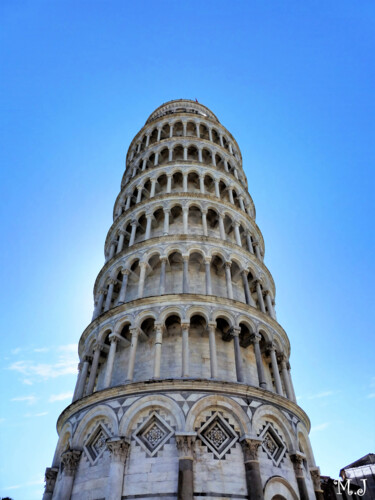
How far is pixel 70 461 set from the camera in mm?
13781

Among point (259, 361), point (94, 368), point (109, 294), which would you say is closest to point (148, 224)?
point (109, 294)

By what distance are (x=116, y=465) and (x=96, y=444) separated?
6.04ft

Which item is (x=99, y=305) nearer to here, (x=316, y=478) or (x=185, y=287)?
(x=185, y=287)

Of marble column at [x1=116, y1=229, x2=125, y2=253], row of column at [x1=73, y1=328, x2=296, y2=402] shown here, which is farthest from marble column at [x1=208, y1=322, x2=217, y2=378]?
marble column at [x1=116, y1=229, x2=125, y2=253]

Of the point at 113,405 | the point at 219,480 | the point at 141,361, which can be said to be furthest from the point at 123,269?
the point at 219,480

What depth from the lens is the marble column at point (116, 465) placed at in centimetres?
1194

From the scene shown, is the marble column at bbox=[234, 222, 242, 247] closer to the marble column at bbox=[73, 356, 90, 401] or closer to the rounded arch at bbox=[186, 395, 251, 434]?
the rounded arch at bbox=[186, 395, 251, 434]

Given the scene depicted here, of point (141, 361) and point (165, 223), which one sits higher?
point (165, 223)

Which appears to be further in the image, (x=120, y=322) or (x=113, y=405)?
(x=120, y=322)

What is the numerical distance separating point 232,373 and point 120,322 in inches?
208

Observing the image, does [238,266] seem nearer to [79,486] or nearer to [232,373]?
[232,373]

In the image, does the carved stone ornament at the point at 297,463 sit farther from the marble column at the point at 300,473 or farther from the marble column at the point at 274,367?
the marble column at the point at 274,367

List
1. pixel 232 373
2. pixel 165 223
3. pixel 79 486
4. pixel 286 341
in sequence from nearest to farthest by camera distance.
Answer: pixel 79 486
pixel 232 373
pixel 286 341
pixel 165 223

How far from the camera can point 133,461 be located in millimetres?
12680
